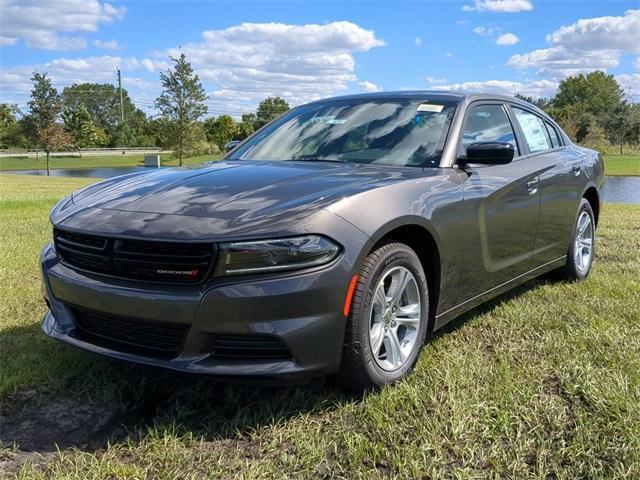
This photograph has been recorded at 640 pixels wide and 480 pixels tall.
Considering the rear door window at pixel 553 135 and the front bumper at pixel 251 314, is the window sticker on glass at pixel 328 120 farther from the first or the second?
the rear door window at pixel 553 135

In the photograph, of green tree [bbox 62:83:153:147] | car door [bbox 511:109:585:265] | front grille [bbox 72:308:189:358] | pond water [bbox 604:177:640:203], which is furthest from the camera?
green tree [bbox 62:83:153:147]

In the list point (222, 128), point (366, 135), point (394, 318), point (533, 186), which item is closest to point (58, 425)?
point (394, 318)

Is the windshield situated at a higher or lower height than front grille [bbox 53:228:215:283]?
higher

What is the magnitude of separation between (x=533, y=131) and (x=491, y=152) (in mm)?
1502

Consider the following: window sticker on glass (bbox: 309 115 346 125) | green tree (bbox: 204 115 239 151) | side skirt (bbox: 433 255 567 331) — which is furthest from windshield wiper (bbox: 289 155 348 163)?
green tree (bbox: 204 115 239 151)

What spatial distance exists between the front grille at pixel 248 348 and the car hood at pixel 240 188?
515mm

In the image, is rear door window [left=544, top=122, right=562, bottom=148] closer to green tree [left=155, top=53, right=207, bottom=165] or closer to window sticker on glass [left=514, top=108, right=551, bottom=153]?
window sticker on glass [left=514, top=108, right=551, bottom=153]

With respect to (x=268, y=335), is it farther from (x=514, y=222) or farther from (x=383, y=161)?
(x=514, y=222)

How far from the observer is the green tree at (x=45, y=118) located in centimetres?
3862

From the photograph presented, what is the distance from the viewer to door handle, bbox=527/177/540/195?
3954mm

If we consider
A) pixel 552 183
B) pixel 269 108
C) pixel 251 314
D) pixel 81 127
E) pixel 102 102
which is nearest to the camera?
pixel 251 314

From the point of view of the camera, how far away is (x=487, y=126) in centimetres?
396

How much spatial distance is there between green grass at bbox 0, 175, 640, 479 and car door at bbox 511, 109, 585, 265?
79 cm

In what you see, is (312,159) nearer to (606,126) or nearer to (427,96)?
(427,96)
